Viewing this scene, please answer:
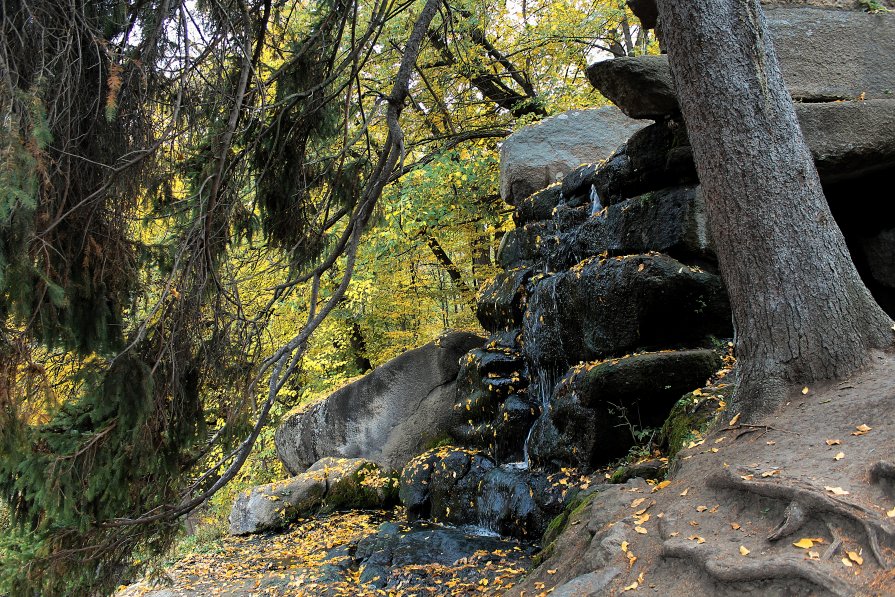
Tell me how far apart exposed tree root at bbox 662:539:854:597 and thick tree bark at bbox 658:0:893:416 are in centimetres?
118

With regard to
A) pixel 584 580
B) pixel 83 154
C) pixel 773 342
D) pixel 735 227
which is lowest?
pixel 584 580

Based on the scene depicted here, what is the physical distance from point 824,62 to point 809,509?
5.39 m

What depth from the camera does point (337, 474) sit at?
10.2 m

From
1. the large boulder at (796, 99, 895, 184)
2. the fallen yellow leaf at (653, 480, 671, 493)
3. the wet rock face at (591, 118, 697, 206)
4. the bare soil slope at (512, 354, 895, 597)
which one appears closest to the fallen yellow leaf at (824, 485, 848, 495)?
the bare soil slope at (512, 354, 895, 597)

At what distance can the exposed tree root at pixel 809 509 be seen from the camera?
8.47 ft

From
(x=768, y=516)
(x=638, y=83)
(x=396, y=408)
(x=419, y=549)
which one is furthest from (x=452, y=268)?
(x=768, y=516)

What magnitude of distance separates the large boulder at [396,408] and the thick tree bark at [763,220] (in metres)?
6.82

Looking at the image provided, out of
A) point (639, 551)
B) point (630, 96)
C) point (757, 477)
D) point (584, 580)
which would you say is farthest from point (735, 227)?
point (630, 96)

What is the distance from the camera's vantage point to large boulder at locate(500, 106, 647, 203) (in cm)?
1065

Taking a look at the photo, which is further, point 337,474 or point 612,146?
point 612,146

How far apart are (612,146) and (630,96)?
429cm

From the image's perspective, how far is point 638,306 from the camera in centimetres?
657

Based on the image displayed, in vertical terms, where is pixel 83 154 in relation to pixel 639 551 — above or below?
above

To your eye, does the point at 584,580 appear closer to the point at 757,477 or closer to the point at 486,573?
the point at 757,477
